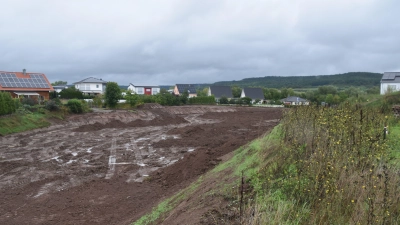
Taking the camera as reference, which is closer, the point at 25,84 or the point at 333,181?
the point at 333,181

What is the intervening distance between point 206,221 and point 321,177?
202cm

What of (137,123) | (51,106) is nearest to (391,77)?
(137,123)

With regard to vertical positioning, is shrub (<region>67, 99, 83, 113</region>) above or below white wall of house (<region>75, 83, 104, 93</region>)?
below

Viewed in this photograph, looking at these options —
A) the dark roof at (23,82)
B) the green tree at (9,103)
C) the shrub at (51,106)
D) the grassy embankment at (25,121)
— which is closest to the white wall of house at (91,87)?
the dark roof at (23,82)

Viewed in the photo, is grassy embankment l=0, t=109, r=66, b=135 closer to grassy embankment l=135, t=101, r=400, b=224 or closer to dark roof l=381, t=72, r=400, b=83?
grassy embankment l=135, t=101, r=400, b=224

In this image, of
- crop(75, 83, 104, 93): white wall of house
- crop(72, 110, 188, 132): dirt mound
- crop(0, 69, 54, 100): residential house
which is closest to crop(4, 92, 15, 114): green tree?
crop(72, 110, 188, 132): dirt mound

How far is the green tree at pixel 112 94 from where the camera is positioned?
47031 mm

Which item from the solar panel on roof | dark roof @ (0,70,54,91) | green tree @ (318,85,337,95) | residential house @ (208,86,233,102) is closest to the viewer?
dark roof @ (0,70,54,91)

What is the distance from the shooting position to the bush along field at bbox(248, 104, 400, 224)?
493cm

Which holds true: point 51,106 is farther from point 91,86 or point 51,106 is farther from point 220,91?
point 220,91

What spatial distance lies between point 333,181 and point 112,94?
44312 mm

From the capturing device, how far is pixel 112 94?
155 ft

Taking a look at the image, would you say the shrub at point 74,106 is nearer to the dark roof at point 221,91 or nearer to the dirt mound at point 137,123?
the dirt mound at point 137,123

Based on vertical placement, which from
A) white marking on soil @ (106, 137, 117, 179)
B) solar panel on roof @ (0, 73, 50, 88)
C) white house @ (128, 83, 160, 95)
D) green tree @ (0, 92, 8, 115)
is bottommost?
white marking on soil @ (106, 137, 117, 179)
